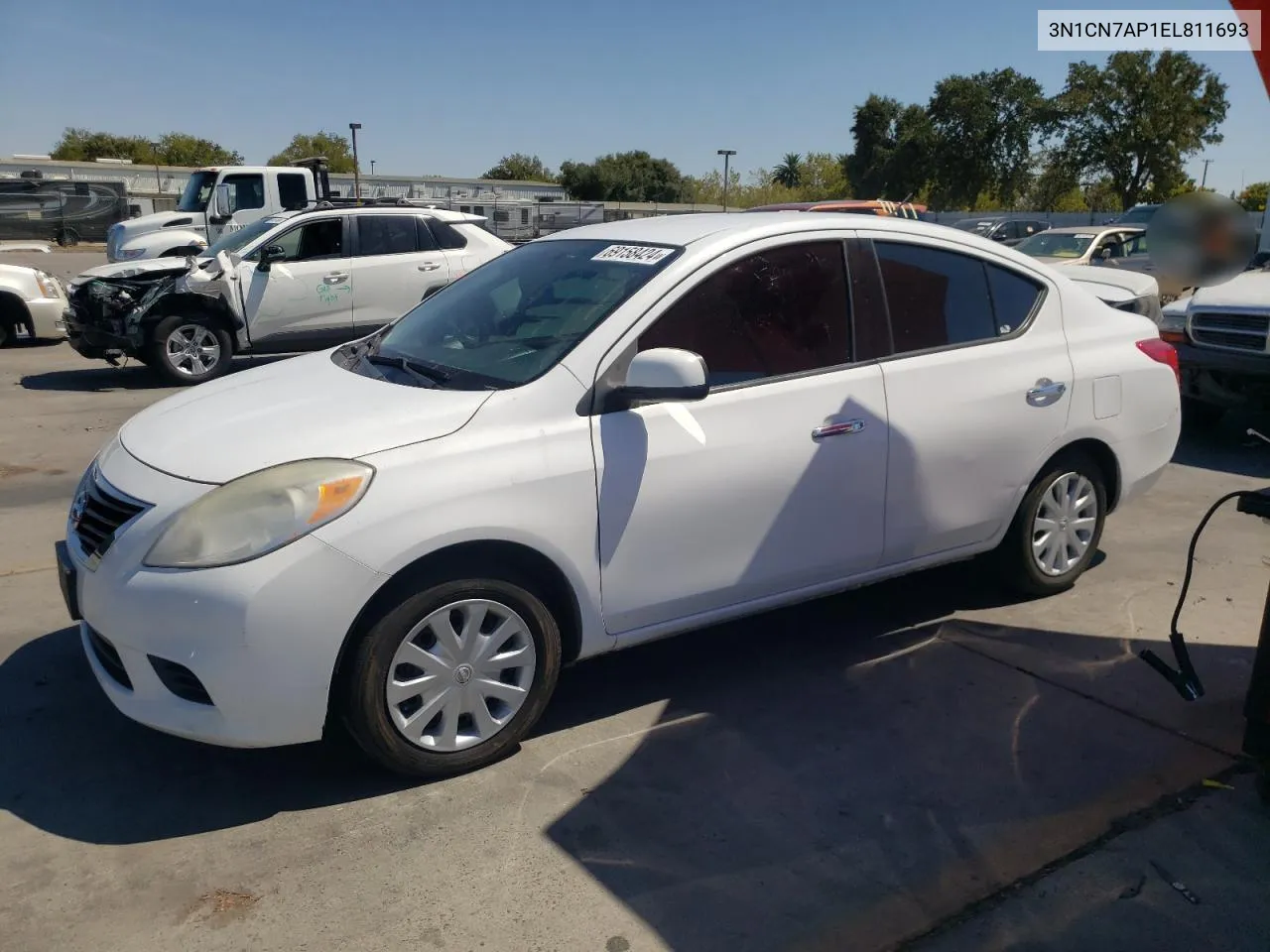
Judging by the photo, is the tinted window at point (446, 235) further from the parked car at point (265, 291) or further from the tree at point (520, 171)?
the tree at point (520, 171)

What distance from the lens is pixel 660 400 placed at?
11.0 feet

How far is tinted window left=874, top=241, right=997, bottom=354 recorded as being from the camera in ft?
13.2

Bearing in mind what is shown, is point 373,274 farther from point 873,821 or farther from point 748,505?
point 873,821

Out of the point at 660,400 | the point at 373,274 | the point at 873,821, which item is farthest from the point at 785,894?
the point at 373,274

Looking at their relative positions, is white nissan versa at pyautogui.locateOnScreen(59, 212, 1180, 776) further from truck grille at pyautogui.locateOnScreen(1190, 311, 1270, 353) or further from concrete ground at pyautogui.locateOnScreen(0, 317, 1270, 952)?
truck grille at pyautogui.locateOnScreen(1190, 311, 1270, 353)

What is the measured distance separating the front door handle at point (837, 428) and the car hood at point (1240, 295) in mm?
5286

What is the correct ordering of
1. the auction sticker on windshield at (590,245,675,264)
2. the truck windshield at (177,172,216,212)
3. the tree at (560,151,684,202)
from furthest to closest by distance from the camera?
the tree at (560,151,684,202) < the truck windshield at (177,172,216,212) < the auction sticker on windshield at (590,245,675,264)

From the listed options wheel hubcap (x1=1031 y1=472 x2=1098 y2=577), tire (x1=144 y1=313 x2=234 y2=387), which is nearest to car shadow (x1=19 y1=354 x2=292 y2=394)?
tire (x1=144 y1=313 x2=234 y2=387)

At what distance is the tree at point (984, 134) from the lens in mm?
50094

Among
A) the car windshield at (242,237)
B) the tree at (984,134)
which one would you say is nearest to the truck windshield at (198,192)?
the car windshield at (242,237)

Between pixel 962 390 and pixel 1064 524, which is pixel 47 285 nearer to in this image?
pixel 962 390

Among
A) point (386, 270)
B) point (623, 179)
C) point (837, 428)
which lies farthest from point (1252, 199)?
point (623, 179)

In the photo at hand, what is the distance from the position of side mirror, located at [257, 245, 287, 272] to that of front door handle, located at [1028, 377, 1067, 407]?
8.44 meters

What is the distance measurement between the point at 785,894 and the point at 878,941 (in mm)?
269
